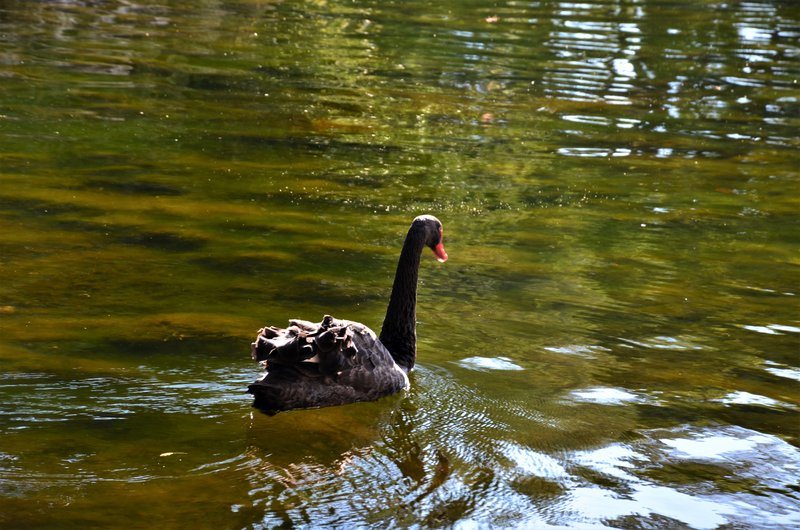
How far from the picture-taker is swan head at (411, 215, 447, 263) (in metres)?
6.16

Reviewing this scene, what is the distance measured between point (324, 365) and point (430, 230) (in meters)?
1.39

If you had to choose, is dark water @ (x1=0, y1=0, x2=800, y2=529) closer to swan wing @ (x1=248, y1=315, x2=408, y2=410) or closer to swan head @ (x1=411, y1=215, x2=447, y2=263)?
swan wing @ (x1=248, y1=315, x2=408, y2=410)

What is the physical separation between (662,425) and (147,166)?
5384 mm

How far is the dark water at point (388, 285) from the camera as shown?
4.66 meters

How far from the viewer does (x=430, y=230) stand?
6.24 m

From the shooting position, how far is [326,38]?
17078 mm

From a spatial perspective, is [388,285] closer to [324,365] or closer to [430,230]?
[430,230]

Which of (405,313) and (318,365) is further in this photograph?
(405,313)

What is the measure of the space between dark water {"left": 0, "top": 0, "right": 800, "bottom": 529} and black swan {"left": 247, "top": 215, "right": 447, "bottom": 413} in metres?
0.12

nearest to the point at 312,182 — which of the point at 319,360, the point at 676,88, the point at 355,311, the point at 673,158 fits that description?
the point at 355,311

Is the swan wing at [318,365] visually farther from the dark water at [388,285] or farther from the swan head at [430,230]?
the swan head at [430,230]

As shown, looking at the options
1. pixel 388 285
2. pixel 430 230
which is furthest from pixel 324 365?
pixel 388 285

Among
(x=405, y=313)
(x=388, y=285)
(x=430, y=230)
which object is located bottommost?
(x=388, y=285)

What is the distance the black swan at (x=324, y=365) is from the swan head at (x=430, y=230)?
690 mm
